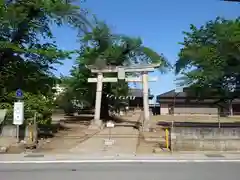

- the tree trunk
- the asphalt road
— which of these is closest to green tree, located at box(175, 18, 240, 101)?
the tree trunk

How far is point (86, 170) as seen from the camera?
12711 mm

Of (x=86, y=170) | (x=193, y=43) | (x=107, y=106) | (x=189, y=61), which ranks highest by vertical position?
(x=193, y=43)

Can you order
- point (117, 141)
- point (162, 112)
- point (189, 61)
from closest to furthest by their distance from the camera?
point (117, 141) → point (189, 61) → point (162, 112)

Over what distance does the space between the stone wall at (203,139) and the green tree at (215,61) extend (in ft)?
32.7

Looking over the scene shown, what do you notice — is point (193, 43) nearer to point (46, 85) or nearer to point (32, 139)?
point (46, 85)

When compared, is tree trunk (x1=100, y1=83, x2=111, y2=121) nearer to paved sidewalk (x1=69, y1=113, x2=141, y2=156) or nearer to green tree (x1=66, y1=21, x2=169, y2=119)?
green tree (x1=66, y1=21, x2=169, y2=119)

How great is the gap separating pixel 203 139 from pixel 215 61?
12.9 m

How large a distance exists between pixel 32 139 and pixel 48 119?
5.59 m

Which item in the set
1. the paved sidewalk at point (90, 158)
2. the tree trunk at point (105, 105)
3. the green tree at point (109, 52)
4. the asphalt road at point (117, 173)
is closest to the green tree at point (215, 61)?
the green tree at point (109, 52)

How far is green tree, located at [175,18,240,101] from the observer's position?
3001 cm

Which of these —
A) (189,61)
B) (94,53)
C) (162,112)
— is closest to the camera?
(189,61)

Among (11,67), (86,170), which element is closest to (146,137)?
(11,67)

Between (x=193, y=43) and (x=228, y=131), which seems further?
(x=193, y=43)

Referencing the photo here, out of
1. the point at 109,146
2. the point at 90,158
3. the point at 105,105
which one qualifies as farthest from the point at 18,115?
the point at 105,105
